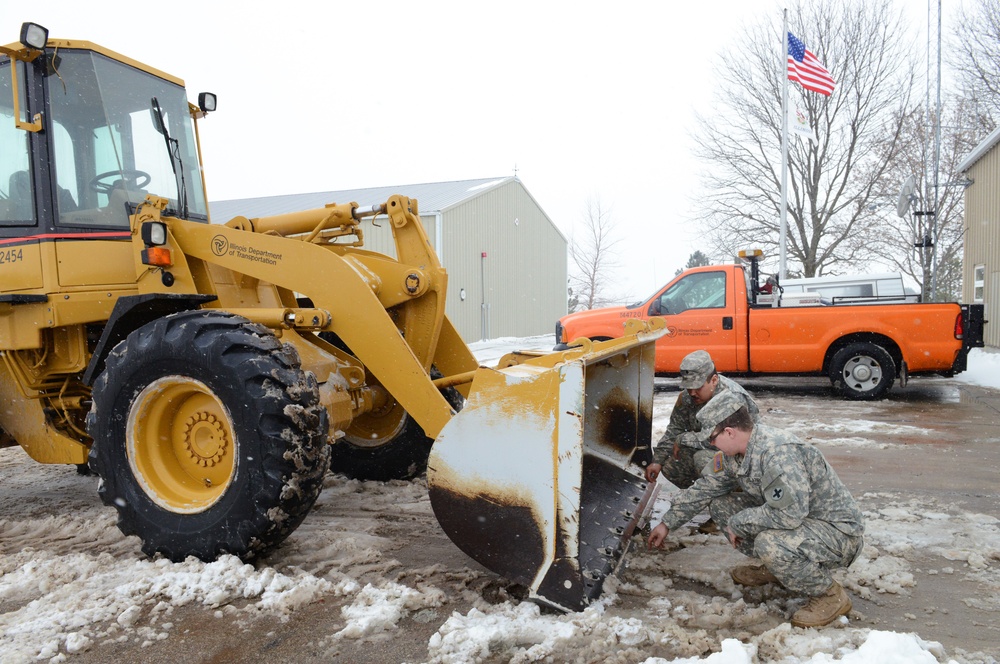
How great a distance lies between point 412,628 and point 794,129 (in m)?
17.3

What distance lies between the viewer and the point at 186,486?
12.4 ft

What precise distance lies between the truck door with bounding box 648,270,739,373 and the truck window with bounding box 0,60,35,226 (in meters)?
7.41

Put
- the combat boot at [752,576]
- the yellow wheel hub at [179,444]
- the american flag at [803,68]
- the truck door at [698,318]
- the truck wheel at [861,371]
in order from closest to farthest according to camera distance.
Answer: the combat boot at [752,576], the yellow wheel hub at [179,444], the truck wheel at [861,371], the truck door at [698,318], the american flag at [803,68]

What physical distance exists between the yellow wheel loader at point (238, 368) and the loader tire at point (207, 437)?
11 mm

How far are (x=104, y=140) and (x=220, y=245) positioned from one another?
102cm

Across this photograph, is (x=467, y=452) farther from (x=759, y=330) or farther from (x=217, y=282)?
(x=759, y=330)

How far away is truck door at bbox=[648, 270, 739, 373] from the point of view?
31.4 ft

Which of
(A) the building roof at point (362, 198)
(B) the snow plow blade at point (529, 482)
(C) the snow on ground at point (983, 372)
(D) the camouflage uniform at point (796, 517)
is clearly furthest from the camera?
(A) the building roof at point (362, 198)

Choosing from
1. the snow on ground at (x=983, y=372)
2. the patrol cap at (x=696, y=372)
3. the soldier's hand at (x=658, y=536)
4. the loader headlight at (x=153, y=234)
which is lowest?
the snow on ground at (x=983, y=372)

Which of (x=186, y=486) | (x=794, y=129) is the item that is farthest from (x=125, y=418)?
(x=794, y=129)

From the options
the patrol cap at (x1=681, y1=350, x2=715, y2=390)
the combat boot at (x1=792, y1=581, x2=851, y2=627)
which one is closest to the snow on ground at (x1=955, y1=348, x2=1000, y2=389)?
the patrol cap at (x1=681, y1=350, x2=715, y2=390)

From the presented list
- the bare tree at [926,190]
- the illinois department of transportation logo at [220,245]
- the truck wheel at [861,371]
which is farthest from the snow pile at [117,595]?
the bare tree at [926,190]

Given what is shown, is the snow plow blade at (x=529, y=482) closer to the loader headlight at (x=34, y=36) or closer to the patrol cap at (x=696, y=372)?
the patrol cap at (x=696, y=372)

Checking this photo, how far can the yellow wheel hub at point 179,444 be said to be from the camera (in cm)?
365
